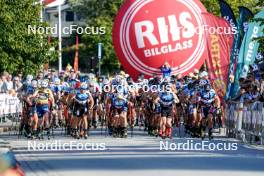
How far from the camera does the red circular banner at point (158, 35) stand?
38.2 metres

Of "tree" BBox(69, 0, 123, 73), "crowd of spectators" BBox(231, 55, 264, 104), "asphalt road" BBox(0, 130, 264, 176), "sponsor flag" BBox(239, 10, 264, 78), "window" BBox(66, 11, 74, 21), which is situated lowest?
"asphalt road" BBox(0, 130, 264, 176)

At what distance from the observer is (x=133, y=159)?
20.9 metres

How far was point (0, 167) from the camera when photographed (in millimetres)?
10500

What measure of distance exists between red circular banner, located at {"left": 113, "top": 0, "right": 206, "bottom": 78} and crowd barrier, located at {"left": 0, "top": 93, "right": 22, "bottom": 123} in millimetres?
4218

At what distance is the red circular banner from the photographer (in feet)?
125

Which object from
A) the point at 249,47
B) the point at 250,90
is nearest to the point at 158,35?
the point at 249,47

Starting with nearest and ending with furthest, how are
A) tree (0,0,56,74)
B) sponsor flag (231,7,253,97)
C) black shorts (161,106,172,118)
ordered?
1. black shorts (161,106,172,118)
2. sponsor flag (231,7,253,97)
3. tree (0,0,56,74)

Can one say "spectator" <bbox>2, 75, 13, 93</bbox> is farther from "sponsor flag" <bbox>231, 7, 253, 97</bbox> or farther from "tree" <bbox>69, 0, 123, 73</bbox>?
"tree" <bbox>69, 0, 123, 73</bbox>

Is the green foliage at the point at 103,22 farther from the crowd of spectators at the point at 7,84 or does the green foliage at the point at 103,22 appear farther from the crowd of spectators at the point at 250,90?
the crowd of spectators at the point at 250,90

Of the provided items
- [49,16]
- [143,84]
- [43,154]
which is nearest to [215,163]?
[43,154]

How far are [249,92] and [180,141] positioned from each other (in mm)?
2265

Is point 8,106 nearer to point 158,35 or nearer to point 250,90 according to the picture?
point 158,35

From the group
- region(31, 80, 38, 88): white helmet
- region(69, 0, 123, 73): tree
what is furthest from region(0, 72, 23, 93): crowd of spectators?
region(69, 0, 123, 73): tree

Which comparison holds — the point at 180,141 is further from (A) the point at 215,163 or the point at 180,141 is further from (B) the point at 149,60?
(B) the point at 149,60
